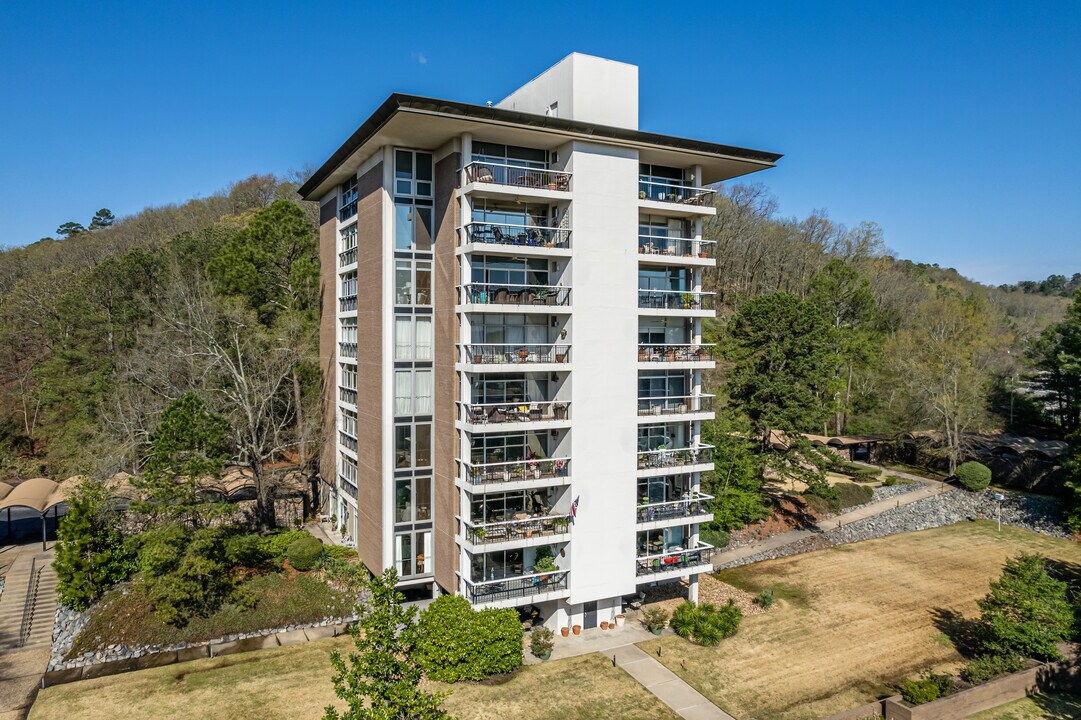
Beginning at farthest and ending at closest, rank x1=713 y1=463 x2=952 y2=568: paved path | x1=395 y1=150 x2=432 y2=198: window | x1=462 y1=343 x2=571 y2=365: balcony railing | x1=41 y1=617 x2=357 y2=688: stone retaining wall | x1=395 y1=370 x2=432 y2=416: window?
x1=713 y1=463 x2=952 y2=568: paved path < x1=395 y1=370 x2=432 y2=416: window < x1=395 y1=150 x2=432 y2=198: window < x1=462 y1=343 x2=571 y2=365: balcony railing < x1=41 y1=617 x2=357 y2=688: stone retaining wall

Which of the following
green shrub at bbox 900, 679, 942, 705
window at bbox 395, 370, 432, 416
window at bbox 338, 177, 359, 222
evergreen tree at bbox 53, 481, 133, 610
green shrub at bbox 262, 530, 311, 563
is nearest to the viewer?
green shrub at bbox 900, 679, 942, 705

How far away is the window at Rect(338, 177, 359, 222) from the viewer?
29656mm

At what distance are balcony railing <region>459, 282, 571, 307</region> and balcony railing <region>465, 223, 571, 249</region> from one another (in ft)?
4.99

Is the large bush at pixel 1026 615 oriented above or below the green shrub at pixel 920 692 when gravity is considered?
above

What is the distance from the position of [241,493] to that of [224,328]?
9.65 m

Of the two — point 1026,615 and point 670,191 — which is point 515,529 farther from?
point 1026,615

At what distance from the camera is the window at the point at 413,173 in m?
24.5

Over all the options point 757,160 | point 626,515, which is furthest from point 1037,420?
point 626,515

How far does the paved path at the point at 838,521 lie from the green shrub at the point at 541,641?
501 inches

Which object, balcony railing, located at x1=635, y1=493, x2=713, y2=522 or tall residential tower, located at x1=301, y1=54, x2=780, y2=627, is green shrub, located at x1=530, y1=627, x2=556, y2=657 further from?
balcony railing, located at x1=635, y1=493, x2=713, y2=522

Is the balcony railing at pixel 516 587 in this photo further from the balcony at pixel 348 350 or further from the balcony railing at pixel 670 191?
the balcony railing at pixel 670 191

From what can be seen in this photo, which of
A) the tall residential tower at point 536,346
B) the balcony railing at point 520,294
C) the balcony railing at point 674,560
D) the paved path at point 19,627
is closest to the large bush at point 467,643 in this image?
the tall residential tower at point 536,346

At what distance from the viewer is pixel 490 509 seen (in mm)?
23328

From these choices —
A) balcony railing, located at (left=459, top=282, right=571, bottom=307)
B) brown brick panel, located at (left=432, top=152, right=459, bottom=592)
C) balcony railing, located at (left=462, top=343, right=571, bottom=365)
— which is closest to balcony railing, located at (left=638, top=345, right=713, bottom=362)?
balcony railing, located at (left=462, top=343, right=571, bottom=365)
